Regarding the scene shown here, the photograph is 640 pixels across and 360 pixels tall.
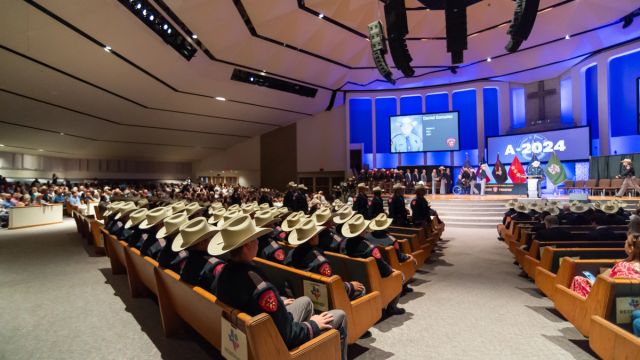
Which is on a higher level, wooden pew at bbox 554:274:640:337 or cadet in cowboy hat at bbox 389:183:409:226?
cadet in cowboy hat at bbox 389:183:409:226

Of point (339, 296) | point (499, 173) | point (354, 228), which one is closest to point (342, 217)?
point (354, 228)

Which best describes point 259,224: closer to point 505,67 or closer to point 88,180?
point 505,67

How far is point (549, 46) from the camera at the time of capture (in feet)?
43.8

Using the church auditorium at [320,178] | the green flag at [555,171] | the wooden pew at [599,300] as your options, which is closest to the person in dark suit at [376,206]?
the church auditorium at [320,178]

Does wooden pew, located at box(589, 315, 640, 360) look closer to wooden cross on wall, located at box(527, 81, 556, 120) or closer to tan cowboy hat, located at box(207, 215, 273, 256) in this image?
tan cowboy hat, located at box(207, 215, 273, 256)

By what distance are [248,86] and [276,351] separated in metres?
13.8

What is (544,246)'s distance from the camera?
4.07 m

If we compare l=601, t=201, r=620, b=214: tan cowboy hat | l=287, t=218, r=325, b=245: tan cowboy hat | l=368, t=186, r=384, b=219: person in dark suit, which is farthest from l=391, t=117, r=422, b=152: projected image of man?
l=287, t=218, r=325, b=245: tan cowboy hat

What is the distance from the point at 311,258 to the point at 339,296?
462 mm

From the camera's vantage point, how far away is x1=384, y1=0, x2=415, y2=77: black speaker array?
7508 millimetres

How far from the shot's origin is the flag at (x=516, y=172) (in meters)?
14.7

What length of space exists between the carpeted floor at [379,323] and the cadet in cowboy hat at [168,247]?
0.60 meters

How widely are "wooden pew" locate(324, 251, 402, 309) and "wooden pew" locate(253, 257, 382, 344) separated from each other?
0.11 m

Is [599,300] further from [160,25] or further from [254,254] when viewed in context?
[160,25]
